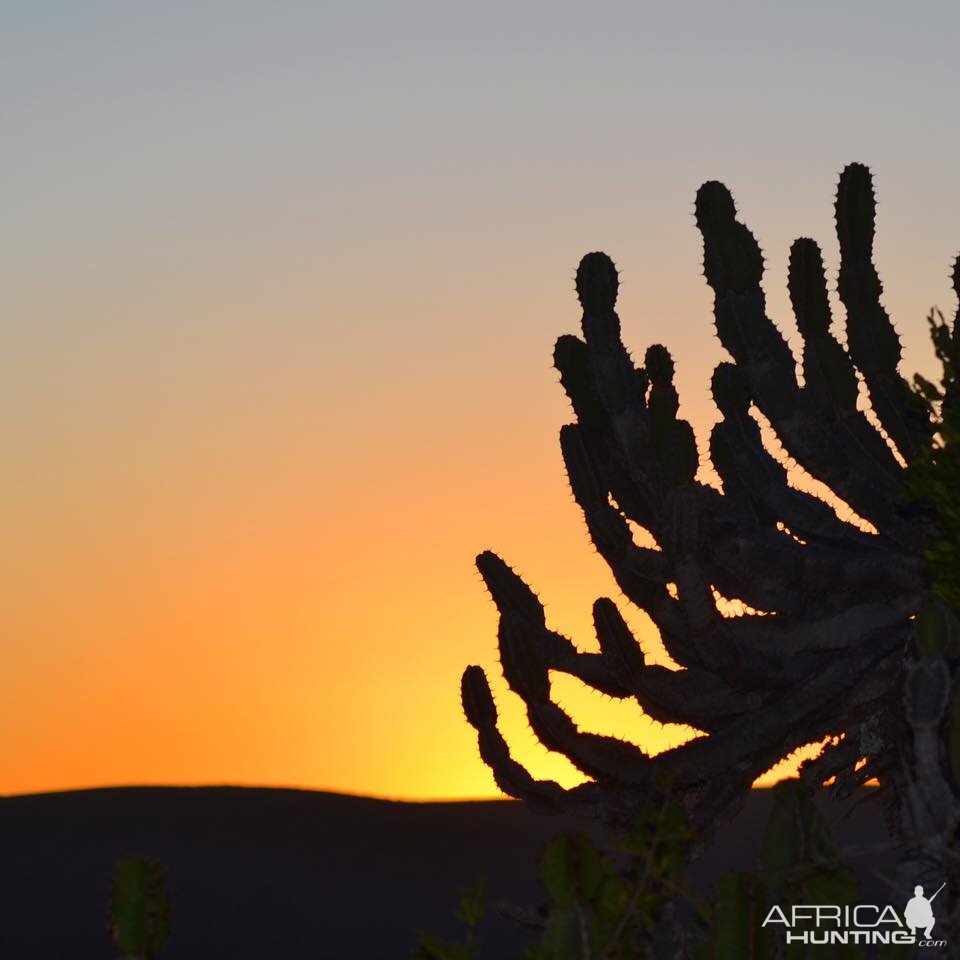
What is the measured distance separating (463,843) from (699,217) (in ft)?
61.8

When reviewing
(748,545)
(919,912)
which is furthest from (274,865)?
(919,912)

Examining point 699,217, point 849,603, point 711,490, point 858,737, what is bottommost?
point 858,737

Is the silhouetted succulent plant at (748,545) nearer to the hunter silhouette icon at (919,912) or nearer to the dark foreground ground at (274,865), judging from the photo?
the hunter silhouette icon at (919,912)

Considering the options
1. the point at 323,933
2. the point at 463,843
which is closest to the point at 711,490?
the point at 323,933

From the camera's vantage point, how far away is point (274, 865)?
25.5 m

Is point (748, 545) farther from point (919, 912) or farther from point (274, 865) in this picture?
point (274, 865)

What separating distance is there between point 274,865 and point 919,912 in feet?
62.7

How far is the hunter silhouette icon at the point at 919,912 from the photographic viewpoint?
290 inches

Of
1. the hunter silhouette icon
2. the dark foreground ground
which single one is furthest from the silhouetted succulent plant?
the dark foreground ground

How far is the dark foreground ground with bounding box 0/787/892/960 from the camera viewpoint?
22.5 m

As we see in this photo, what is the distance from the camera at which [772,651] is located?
1144 centimetres

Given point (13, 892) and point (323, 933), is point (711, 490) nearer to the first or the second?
point (323, 933)

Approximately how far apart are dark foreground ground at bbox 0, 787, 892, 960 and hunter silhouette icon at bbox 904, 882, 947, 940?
1510cm

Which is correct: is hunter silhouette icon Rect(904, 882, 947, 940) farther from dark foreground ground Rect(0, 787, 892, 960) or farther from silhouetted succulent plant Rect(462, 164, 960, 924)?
dark foreground ground Rect(0, 787, 892, 960)
